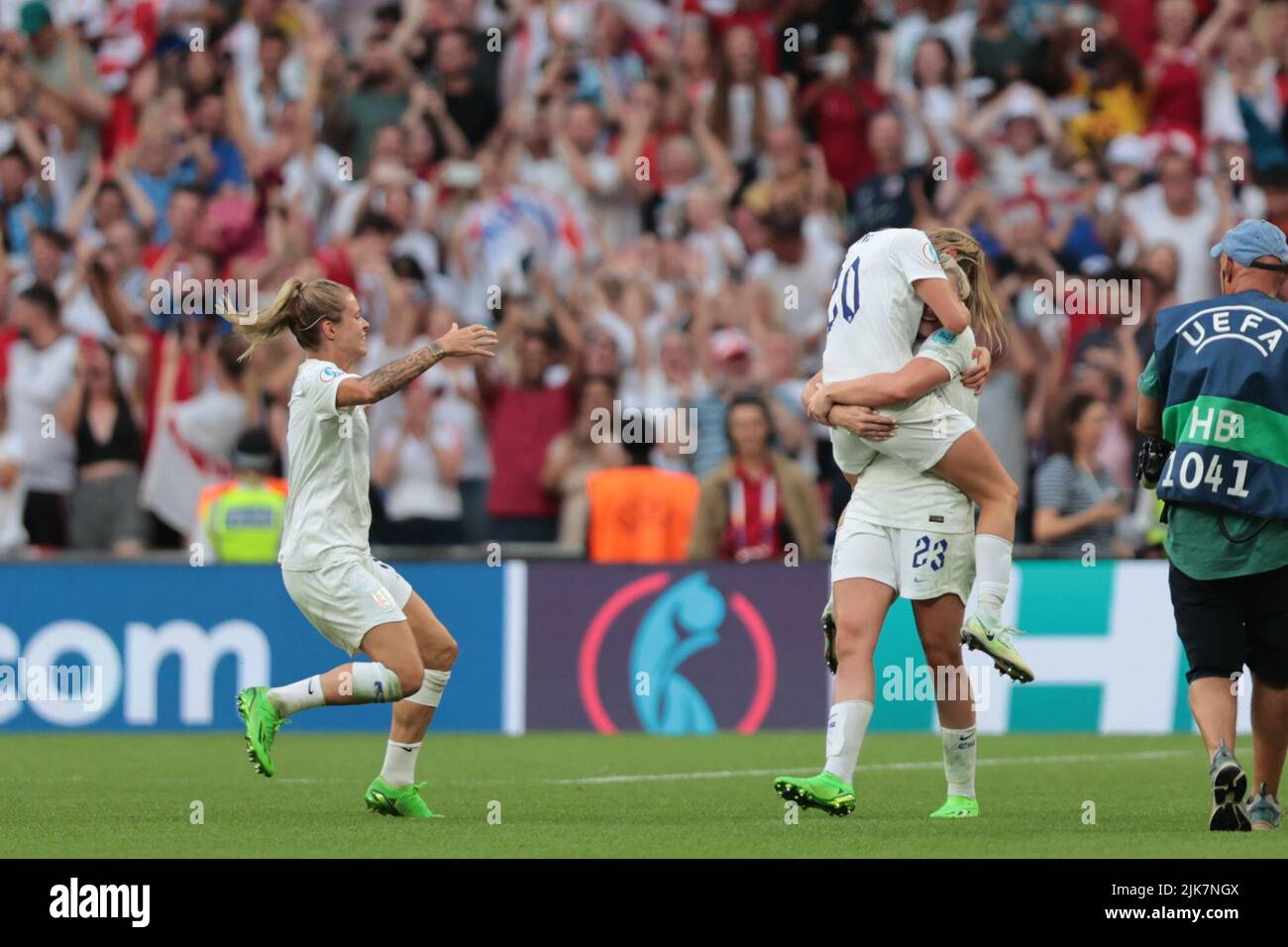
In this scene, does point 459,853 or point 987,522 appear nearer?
point 459,853

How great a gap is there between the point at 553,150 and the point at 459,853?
37.1ft

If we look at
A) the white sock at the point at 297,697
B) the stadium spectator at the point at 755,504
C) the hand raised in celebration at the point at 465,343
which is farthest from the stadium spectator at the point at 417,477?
the hand raised in celebration at the point at 465,343

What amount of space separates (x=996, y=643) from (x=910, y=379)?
1.06 metres

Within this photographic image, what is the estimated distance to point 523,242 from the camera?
17.8 m

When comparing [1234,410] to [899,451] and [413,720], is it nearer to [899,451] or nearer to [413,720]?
[899,451]

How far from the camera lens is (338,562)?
9.35 meters

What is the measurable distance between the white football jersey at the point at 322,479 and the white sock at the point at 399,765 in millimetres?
833

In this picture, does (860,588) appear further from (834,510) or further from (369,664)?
(834,510)

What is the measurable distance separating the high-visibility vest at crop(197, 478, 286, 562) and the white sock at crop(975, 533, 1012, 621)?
766 cm

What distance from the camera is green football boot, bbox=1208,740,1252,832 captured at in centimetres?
834

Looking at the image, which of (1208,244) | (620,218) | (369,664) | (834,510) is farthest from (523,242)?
(369,664)

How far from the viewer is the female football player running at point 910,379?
866 cm

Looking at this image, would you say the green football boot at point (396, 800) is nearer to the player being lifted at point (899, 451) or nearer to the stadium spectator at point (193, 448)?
the player being lifted at point (899, 451)

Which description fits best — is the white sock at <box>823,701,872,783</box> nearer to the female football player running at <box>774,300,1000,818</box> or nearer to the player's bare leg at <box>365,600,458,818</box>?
the female football player running at <box>774,300,1000,818</box>
